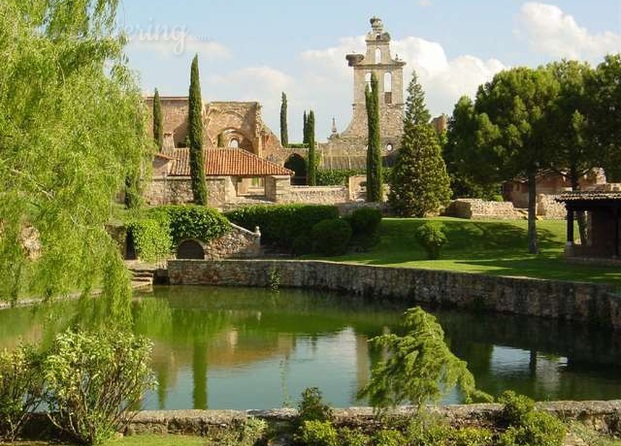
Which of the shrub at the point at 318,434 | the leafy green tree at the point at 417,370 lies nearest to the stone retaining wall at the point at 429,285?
the leafy green tree at the point at 417,370

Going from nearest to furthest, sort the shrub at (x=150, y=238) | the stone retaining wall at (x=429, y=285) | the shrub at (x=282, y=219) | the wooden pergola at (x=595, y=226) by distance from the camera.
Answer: the stone retaining wall at (x=429, y=285) → the wooden pergola at (x=595, y=226) → the shrub at (x=150, y=238) → the shrub at (x=282, y=219)

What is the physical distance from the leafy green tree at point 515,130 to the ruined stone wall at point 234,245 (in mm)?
11342

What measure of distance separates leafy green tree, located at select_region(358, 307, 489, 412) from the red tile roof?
122 feet

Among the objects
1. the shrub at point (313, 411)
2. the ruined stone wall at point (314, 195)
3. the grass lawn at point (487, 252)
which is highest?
the ruined stone wall at point (314, 195)

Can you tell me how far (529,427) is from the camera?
34.0ft

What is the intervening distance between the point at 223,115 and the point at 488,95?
111 ft

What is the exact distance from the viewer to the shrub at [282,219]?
4081 cm

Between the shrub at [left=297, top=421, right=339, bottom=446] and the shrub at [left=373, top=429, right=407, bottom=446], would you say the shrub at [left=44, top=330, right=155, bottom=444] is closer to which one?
the shrub at [left=297, top=421, right=339, bottom=446]

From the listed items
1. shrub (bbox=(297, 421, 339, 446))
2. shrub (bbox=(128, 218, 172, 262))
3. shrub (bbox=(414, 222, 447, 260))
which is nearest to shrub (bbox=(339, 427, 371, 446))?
shrub (bbox=(297, 421, 339, 446))

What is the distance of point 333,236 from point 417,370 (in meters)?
27.8

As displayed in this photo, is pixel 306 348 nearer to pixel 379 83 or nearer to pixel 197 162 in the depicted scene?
pixel 197 162

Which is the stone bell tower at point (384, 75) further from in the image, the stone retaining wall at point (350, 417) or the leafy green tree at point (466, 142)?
the stone retaining wall at point (350, 417)

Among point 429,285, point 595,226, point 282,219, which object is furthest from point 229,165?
point 595,226

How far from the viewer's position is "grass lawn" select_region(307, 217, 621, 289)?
28.1m
